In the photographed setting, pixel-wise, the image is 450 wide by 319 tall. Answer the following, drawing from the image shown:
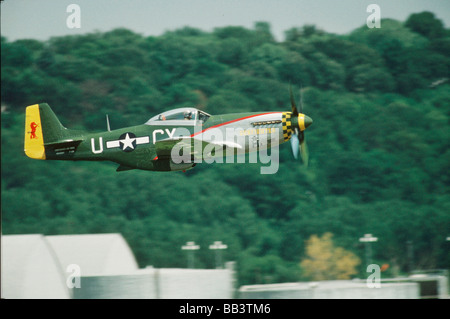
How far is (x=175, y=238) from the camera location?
31812 millimetres

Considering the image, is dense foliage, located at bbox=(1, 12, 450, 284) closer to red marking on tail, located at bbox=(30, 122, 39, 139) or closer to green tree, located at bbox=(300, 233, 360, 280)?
green tree, located at bbox=(300, 233, 360, 280)

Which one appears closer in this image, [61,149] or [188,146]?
[188,146]

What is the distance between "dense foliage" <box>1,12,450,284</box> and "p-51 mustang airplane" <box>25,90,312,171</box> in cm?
2014


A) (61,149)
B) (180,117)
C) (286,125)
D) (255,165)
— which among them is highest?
(255,165)

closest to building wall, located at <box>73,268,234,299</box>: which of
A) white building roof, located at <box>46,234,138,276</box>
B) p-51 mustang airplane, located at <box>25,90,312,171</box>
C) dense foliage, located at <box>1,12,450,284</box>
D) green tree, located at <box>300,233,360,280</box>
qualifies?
white building roof, located at <box>46,234,138,276</box>

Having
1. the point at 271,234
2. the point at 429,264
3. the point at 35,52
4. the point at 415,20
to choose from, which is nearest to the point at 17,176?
the point at 35,52

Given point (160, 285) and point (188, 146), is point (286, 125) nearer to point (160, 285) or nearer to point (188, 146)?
point (188, 146)

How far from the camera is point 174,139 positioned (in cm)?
966

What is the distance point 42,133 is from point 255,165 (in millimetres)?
27176

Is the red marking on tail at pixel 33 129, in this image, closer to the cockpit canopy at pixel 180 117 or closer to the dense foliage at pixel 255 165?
the cockpit canopy at pixel 180 117

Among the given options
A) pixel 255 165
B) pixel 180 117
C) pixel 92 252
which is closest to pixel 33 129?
pixel 180 117

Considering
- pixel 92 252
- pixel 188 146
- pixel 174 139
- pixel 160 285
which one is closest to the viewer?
pixel 174 139

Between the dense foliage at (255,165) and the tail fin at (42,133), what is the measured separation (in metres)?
19.7

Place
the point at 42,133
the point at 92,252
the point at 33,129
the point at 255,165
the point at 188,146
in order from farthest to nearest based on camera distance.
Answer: the point at 255,165 → the point at 92,252 → the point at 33,129 → the point at 42,133 → the point at 188,146
